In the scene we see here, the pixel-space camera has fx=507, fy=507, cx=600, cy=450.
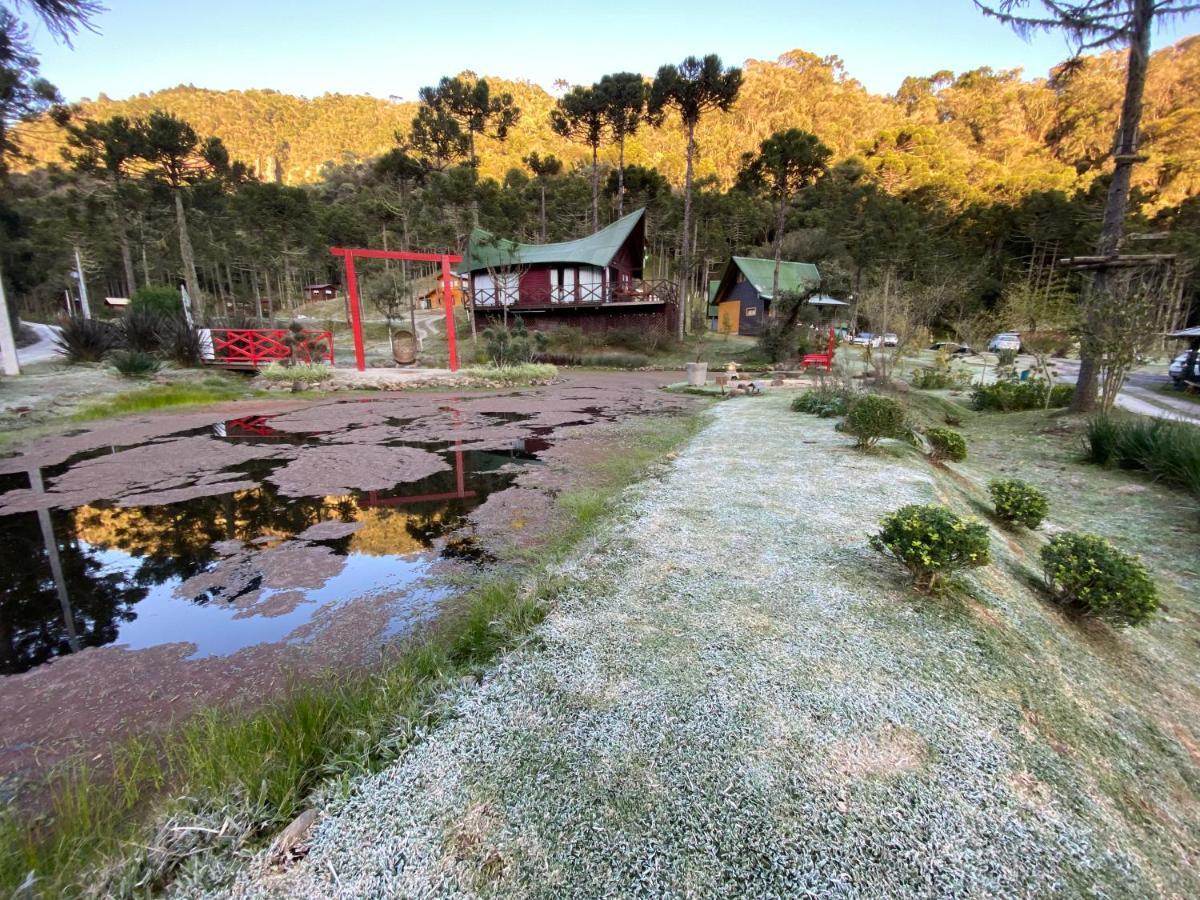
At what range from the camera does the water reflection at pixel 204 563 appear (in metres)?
3.26

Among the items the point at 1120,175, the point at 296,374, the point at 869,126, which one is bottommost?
the point at 296,374

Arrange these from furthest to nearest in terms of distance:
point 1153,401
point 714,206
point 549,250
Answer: point 714,206 < point 549,250 < point 1153,401

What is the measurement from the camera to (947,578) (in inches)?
130

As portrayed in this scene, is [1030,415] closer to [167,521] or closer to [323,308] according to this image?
[167,521]

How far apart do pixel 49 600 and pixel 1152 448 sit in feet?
37.9

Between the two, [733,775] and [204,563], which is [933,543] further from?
[204,563]

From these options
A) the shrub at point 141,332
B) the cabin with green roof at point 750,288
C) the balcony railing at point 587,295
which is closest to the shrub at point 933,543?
the shrub at point 141,332

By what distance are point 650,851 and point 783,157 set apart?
96.2 ft

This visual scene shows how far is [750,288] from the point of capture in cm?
3322

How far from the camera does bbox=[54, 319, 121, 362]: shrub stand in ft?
45.7

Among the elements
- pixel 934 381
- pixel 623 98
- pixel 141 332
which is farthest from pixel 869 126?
pixel 141 332

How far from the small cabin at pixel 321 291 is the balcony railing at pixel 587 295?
30.7 metres

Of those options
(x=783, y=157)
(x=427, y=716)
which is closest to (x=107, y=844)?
(x=427, y=716)

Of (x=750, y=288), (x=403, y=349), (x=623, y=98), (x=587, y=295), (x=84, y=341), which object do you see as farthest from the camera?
(x=750, y=288)
